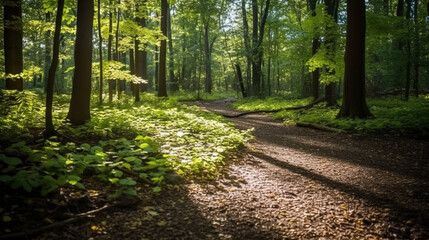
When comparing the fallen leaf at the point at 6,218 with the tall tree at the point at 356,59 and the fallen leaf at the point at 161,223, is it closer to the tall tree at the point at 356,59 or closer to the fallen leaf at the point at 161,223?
the fallen leaf at the point at 161,223

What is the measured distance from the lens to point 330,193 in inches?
153

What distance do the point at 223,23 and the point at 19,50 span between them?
2919cm

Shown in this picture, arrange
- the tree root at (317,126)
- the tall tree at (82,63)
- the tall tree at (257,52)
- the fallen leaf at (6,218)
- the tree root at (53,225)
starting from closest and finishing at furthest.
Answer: the tree root at (53,225) → the fallen leaf at (6,218) → the tall tree at (82,63) → the tree root at (317,126) → the tall tree at (257,52)

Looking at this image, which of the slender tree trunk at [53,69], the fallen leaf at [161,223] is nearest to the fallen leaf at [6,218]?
the fallen leaf at [161,223]

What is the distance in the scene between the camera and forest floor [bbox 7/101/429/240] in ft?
8.93

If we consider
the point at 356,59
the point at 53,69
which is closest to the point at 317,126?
the point at 356,59

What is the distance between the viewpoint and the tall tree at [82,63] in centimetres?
597

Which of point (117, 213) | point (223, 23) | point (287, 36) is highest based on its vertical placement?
point (223, 23)

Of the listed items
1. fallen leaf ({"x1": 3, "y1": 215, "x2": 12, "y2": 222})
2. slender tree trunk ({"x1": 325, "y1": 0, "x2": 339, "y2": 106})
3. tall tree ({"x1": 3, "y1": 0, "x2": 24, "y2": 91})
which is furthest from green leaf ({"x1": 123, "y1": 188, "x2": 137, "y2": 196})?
slender tree trunk ({"x1": 325, "y1": 0, "x2": 339, "y2": 106})

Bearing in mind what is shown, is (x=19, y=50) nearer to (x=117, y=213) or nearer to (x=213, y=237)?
(x=117, y=213)

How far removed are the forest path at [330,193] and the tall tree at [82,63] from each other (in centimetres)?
405

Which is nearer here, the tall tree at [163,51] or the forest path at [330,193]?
the forest path at [330,193]

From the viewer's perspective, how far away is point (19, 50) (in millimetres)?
8781

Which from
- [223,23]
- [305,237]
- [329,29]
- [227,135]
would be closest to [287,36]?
[329,29]
